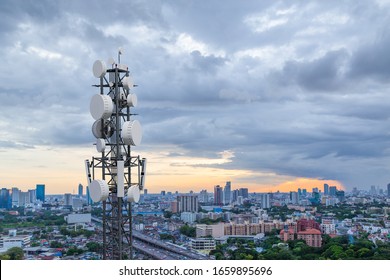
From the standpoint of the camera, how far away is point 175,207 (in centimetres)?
1906

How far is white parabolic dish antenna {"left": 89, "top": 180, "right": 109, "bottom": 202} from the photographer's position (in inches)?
62.1

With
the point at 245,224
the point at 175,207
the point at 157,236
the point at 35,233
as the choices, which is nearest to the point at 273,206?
the point at 175,207

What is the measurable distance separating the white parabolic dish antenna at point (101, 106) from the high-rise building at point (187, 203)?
1758 centimetres

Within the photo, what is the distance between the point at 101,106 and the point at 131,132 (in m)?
0.13

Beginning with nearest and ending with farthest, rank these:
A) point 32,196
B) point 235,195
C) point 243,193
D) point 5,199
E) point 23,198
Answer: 1. point 5,199
2. point 23,198
3. point 32,196
4. point 235,195
5. point 243,193

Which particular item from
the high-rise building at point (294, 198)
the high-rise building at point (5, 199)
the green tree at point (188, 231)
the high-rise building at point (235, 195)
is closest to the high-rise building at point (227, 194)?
the high-rise building at point (235, 195)

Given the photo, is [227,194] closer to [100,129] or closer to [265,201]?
[265,201]

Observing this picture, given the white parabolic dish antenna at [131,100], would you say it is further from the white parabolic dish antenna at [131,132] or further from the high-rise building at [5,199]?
the high-rise building at [5,199]

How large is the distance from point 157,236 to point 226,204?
36.3 ft

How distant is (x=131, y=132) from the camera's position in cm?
157

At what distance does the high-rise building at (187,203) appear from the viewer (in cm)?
1906

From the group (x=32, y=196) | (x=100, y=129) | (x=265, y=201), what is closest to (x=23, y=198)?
(x=32, y=196)
